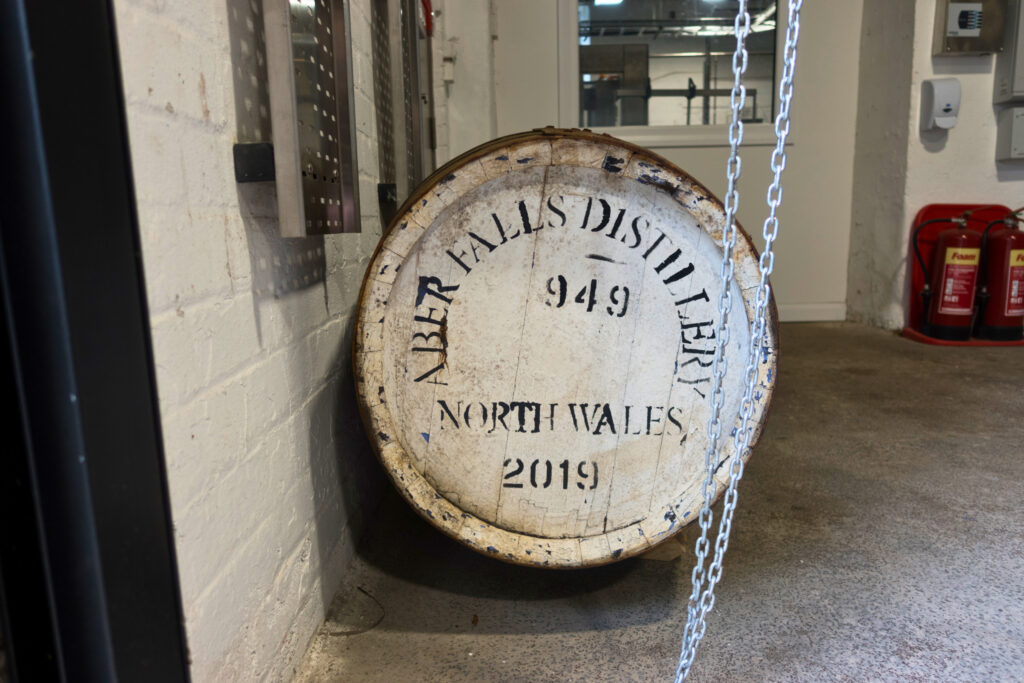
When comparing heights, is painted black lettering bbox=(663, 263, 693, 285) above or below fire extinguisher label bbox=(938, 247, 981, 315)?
above

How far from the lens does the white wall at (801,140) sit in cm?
401

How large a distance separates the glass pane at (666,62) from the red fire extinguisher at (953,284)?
1221mm


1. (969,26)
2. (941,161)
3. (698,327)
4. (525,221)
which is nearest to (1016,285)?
(941,161)

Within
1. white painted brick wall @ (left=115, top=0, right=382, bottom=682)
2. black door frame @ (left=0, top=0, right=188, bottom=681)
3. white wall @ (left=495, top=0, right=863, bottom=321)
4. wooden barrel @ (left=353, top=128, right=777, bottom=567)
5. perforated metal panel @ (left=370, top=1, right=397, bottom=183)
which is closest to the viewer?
black door frame @ (left=0, top=0, right=188, bottom=681)

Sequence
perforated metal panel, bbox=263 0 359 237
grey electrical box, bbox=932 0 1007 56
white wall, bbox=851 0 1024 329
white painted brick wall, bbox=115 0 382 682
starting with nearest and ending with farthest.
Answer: white painted brick wall, bbox=115 0 382 682 → perforated metal panel, bbox=263 0 359 237 → grey electrical box, bbox=932 0 1007 56 → white wall, bbox=851 0 1024 329

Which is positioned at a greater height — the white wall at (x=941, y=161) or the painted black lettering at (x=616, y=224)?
the white wall at (x=941, y=161)

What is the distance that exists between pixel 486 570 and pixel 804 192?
11.6 ft

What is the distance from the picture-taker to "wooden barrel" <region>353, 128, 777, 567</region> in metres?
1.23

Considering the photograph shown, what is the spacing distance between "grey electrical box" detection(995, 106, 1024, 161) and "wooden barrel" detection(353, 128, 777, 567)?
3452 mm

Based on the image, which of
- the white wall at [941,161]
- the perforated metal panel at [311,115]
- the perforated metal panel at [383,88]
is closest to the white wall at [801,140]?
the white wall at [941,161]

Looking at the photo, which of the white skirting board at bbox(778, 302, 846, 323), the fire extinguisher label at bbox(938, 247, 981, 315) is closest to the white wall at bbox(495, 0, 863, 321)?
the white skirting board at bbox(778, 302, 846, 323)

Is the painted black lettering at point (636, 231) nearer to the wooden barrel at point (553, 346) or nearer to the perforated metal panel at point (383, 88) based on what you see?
the wooden barrel at point (553, 346)

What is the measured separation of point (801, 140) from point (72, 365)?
429 centimetres

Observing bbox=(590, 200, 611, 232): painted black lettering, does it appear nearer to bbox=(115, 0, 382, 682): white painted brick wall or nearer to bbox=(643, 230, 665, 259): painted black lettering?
bbox=(643, 230, 665, 259): painted black lettering
